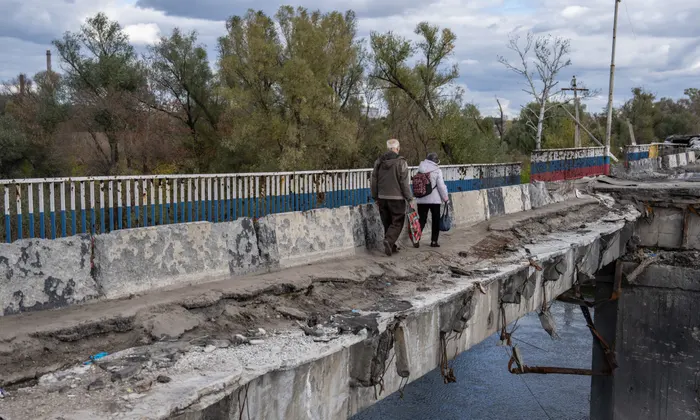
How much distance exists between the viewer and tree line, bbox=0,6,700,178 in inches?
917

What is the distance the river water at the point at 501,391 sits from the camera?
16.8 m

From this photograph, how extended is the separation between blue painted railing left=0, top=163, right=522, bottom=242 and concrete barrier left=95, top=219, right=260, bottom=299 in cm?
260

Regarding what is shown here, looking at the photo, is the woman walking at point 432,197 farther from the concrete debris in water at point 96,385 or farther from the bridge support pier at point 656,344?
the bridge support pier at point 656,344

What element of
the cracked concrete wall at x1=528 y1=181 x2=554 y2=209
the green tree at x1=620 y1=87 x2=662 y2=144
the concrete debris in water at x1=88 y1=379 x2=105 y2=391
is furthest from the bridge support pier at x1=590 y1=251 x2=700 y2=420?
the green tree at x1=620 y1=87 x2=662 y2=144

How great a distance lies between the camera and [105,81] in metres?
24.5

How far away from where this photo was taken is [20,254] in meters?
4.13

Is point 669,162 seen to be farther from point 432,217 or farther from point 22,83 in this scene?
point 22,83

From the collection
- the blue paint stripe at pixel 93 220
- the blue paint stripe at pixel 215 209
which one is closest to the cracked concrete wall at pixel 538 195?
the blue paint stripe at pixel 215 209

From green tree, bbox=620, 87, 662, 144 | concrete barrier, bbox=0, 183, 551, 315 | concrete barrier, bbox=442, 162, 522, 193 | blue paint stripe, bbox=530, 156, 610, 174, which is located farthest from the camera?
green tree, bbox=620, 87, 662, 144

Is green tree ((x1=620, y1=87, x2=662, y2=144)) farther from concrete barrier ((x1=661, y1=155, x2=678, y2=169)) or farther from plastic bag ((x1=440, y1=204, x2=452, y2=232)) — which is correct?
plastic bag ((x1=440, y1=204, x2=452, y2=232))

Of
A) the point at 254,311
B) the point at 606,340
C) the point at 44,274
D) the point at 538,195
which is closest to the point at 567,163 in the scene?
the point at 538,195

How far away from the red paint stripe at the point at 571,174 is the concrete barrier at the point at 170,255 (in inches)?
551

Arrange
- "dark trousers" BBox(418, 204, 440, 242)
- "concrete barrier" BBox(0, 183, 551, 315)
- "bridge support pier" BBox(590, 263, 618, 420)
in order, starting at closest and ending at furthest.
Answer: "concrete barrier" BBox(0, 183, 551, 315)
"dark trousers" BBox(418, 204, 440, 242)
"bridge support pier" BBox(590, 263, 618, 420)

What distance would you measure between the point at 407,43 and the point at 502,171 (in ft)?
46.1
